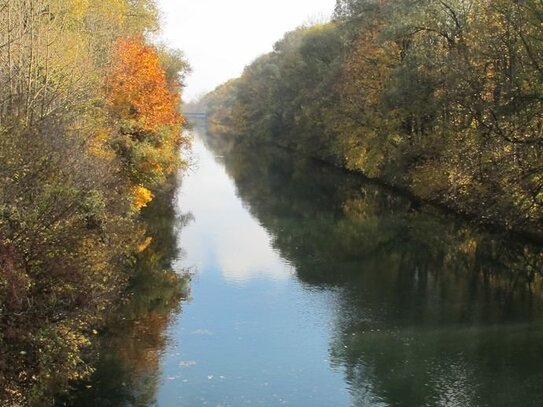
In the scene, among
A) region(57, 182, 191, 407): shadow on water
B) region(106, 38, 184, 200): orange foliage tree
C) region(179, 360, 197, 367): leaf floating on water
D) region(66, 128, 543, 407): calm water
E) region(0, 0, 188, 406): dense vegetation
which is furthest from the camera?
region(106, 38, 184, 200): orange foliage tree

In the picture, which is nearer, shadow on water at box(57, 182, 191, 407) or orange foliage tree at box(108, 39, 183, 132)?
shadow on water at box(57, 182, 191, 407)

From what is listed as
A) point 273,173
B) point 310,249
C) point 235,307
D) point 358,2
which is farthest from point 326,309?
point 273,173

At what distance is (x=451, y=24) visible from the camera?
38.9 meters

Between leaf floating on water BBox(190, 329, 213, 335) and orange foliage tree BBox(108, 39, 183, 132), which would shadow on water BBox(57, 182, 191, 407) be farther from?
orange foliage tree BBox(108, 39, 183, 132)

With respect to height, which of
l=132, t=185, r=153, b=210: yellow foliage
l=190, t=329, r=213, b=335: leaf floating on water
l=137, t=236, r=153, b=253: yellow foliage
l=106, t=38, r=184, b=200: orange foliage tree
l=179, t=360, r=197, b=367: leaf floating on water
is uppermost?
l=106, t=38, r=184, b=200: orange foliage tree

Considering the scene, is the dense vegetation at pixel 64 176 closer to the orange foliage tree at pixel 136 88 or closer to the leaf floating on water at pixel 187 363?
the orange foliage tree at pixel 136 88

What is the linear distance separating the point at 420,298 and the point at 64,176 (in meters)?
14.0

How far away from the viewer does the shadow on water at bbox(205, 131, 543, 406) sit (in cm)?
1678

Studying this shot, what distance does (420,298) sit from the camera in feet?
77.9

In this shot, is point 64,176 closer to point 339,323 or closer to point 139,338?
point 139,338

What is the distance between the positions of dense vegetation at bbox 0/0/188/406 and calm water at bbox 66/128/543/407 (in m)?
2.19

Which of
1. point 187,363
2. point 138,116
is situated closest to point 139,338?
point 187,363

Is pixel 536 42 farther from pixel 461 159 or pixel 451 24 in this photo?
pixel 451 24

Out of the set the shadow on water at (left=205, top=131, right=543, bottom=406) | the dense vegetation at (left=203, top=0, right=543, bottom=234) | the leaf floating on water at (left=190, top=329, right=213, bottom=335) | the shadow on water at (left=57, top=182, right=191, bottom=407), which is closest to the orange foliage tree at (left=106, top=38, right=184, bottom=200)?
the shadow on water at (left=57, top=182, right=191, bottom=407)
